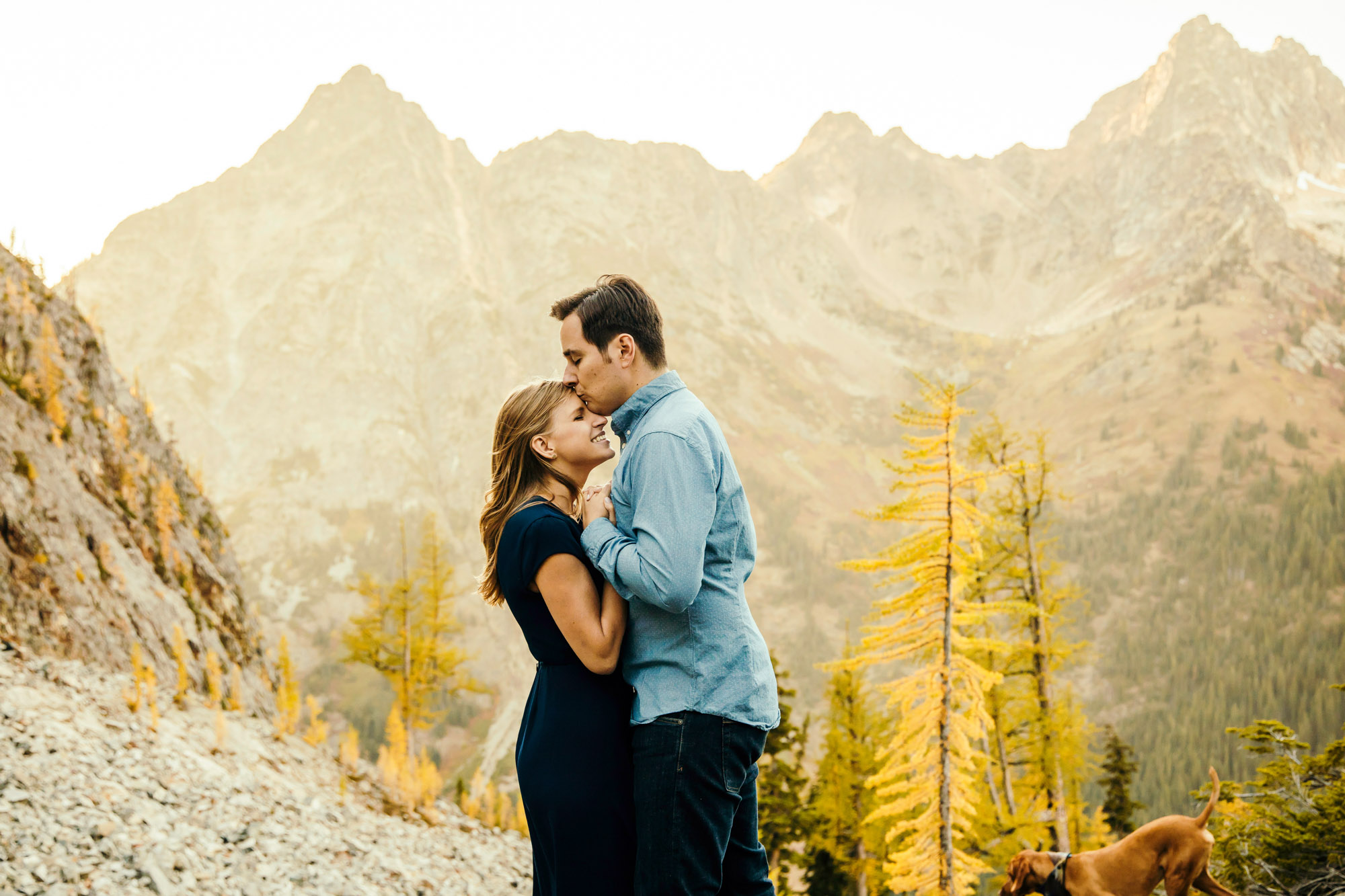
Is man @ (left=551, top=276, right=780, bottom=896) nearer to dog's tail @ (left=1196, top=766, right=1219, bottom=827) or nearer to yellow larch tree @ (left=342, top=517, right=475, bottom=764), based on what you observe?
dog's tail @ (left=1196, top=766, right=1219, bottom=827)

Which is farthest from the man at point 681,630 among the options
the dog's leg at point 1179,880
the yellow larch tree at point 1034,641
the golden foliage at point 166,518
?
the yellow larch tree at point 1034,641

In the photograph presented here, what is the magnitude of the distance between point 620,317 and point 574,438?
0.51 meters

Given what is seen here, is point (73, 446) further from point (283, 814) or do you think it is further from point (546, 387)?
point (546, 387)

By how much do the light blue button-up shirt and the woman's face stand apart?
27 centimetres

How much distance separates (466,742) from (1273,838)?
105616mm

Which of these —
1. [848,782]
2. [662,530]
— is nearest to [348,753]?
A: [662,530]

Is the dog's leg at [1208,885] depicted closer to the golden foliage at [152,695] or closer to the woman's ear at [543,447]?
the woman's ear at [543,447]

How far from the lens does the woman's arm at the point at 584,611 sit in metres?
2.78

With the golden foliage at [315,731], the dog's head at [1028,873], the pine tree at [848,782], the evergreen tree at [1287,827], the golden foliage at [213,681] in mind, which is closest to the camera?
the evergreen tree at [1287,827]

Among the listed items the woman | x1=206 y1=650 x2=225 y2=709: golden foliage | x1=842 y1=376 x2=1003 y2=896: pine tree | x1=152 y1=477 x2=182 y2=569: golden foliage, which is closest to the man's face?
the woman

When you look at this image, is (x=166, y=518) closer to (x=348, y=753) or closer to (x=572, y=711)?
(x=348, y=753)

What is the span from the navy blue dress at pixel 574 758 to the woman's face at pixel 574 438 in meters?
0.31

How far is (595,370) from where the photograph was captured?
3.04 metres

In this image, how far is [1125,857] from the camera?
6.29 meters
